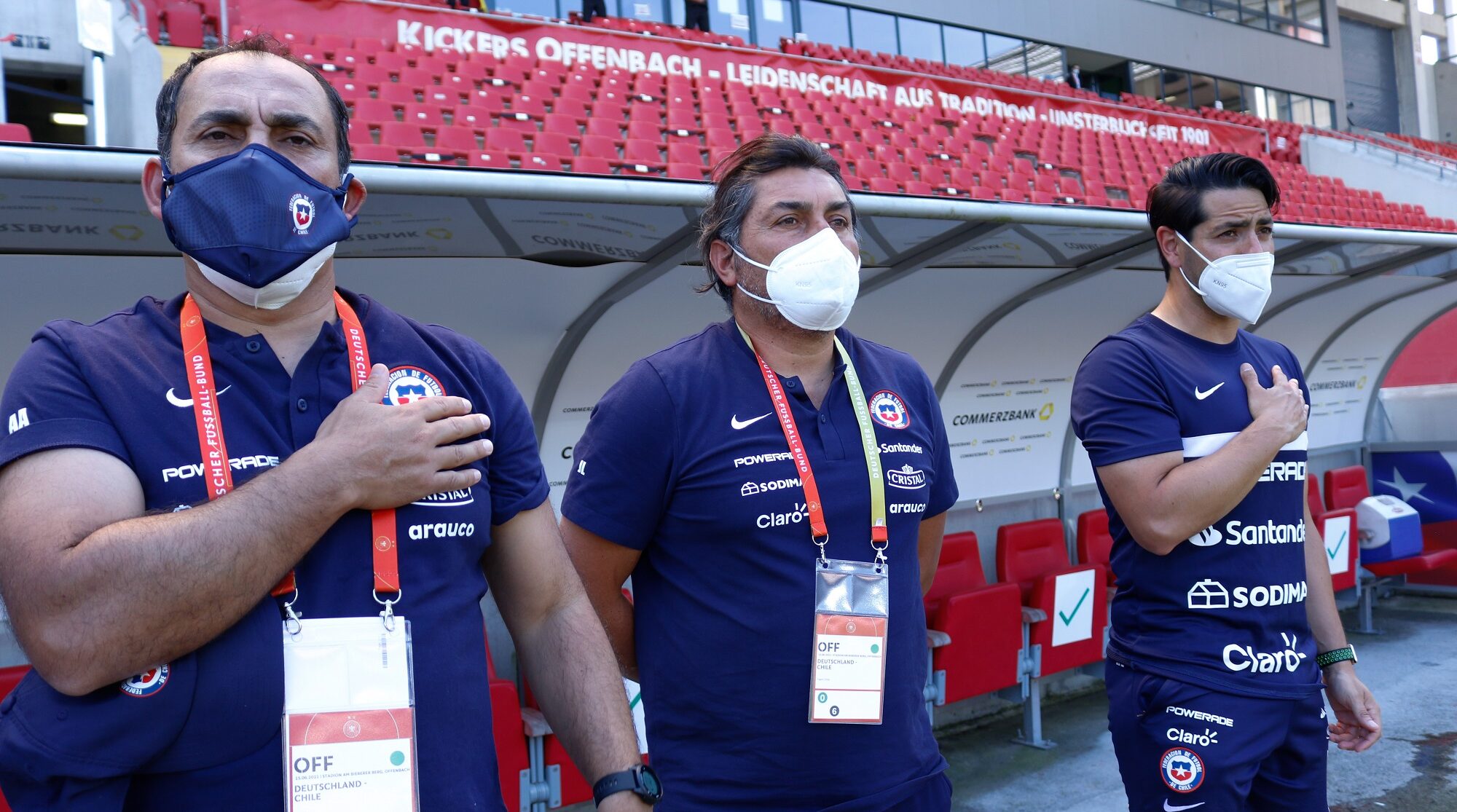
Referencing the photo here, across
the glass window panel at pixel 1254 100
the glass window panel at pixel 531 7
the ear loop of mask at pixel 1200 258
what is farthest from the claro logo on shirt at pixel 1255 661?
the glass window panel at pixel 1254 100

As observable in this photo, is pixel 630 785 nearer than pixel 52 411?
No

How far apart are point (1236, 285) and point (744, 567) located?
4.59ft

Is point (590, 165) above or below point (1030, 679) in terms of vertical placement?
above

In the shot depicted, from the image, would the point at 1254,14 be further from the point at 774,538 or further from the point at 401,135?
the point at 774,538

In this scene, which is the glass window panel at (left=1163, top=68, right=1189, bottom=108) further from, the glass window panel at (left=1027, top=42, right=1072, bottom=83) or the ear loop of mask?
the ear loop of mask

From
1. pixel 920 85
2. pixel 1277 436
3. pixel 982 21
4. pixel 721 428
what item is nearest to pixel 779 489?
pixel 721 428

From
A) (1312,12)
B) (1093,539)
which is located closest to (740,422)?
(1093,539)

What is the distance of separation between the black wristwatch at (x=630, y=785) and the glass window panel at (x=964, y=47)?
1694 cm

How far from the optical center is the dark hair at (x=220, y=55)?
4.16ft

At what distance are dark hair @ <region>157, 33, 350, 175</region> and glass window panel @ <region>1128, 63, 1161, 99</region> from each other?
20349mm

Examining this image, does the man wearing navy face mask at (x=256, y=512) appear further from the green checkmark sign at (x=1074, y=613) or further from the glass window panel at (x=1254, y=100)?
the glass window panel at (x=1254, y=100)

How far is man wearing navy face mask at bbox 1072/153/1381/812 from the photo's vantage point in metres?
2.04

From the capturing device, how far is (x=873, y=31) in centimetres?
1559

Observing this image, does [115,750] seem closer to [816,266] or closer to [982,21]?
[816,266]
